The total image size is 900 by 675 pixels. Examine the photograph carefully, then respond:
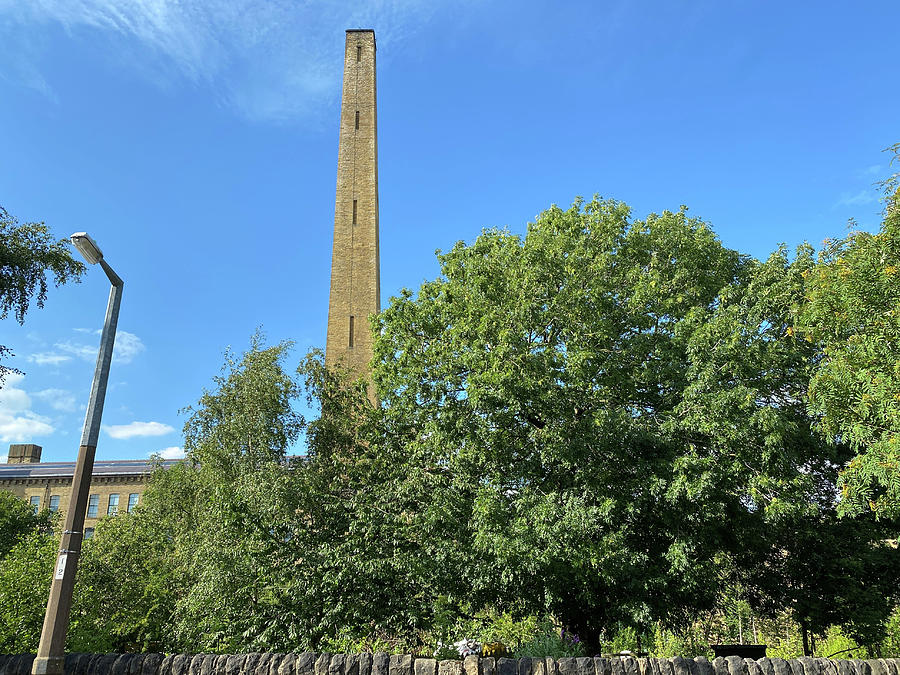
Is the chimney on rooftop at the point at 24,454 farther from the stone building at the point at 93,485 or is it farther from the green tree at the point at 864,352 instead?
the green tree at the point at 864,352

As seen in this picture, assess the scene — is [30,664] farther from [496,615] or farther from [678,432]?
[678,432]

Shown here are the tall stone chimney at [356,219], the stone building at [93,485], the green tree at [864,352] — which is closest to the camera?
the green tree at [864,352]

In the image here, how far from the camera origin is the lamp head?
1051 centimetres

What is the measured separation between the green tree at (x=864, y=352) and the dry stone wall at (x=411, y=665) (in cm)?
410

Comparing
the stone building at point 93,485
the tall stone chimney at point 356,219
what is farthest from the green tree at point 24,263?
→ the stone building at point 93,485

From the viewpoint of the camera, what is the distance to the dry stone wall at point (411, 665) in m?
11.1

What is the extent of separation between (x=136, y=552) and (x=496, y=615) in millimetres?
12835

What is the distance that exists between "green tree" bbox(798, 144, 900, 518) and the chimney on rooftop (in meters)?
88.5

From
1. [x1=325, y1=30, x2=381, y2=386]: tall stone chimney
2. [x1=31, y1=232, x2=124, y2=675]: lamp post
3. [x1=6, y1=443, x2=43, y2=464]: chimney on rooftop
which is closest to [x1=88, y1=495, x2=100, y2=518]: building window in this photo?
[x1=6, y1=443, x2=43, y2=464]: chimney on rooftop

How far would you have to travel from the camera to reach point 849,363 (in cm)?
1523

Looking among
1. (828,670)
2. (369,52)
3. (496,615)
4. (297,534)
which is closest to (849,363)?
(828,670)

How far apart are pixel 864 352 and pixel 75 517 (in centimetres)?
1563

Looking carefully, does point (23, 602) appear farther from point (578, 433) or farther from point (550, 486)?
point (578, 433)

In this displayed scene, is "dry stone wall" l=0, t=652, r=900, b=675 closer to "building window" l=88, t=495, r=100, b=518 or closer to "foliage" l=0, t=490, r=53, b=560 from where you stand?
"foliage" l=0, t=490, r=53, b=560
